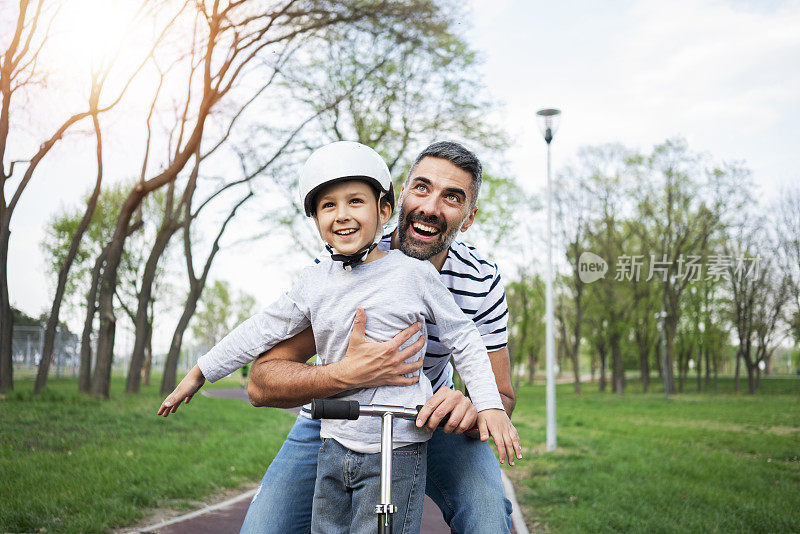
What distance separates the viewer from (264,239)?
23422mm

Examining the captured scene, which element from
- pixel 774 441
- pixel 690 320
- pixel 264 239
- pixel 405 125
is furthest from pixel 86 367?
pixel 690 320

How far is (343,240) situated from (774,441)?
14.9 m

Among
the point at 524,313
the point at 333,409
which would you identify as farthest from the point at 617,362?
the point at 333,409

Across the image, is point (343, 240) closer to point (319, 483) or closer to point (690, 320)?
point (319, 483)

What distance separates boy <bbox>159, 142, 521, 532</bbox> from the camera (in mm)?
2451

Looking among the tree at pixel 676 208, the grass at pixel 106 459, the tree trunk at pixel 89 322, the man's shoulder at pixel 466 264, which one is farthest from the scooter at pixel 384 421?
the tree at pixel 676 208

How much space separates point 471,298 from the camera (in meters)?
2.98

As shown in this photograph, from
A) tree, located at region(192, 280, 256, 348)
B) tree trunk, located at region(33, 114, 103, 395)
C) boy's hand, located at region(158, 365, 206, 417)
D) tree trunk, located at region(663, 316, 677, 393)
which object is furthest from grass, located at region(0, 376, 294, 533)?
tree, located at region(192, 280, 256, 348)

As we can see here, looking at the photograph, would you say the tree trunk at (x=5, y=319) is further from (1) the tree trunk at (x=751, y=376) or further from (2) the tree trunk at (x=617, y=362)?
(2) the tree trunk at (x=617, y=362)

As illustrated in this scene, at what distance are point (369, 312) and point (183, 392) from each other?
2.48ft

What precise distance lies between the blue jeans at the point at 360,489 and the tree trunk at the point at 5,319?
43.6ft

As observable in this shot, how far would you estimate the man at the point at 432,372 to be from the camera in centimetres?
246

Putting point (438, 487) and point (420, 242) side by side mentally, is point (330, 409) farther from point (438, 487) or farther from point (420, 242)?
point (438, 487)

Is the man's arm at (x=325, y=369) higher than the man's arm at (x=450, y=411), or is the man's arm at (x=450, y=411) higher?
the man's arm at (x=325, y=369)
